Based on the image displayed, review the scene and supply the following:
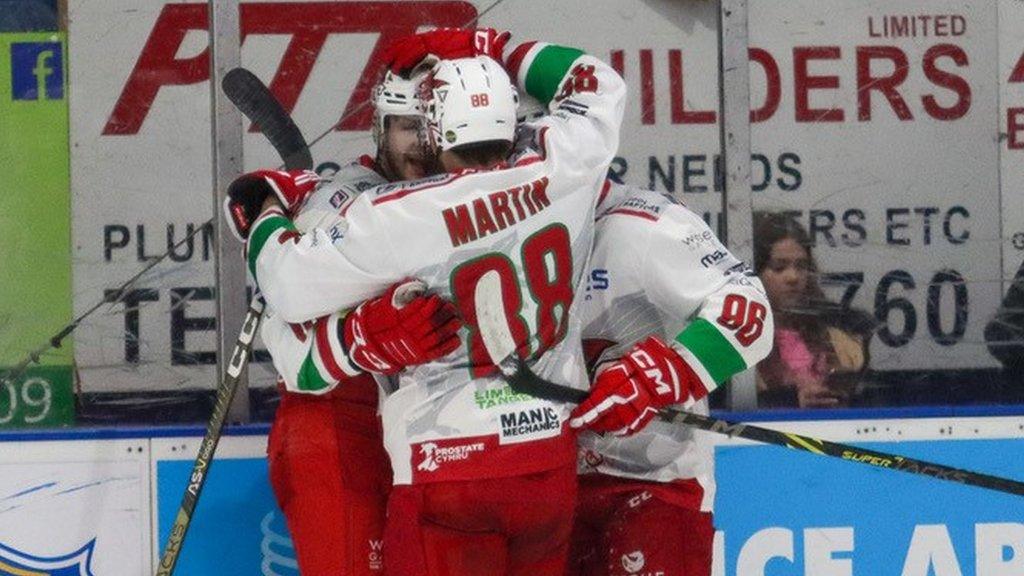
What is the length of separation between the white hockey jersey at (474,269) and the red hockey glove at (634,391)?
0.05 m

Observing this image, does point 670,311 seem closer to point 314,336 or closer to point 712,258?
point 712,258

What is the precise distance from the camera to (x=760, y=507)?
378 cm

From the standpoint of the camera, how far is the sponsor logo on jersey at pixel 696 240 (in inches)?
131

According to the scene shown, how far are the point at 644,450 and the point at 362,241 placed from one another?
61 centimetres

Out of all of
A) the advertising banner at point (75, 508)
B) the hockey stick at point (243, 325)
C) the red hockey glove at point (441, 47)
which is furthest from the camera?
the advertising banner at point (75, 508)

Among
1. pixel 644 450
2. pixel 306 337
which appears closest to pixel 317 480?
pixel 306 337

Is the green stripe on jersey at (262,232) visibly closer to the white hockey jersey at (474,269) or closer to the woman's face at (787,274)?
the white hockey jersey at (474,269)

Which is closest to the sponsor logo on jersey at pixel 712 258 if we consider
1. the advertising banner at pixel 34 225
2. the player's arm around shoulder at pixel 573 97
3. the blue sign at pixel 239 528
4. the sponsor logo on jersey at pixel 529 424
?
the player's arm around shoulder at pixel 573 97

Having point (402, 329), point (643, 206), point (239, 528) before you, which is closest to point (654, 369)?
point (643, 206)

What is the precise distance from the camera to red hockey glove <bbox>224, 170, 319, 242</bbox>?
10.9ft

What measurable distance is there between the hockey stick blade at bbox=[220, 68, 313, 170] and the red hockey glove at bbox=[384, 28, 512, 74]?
11.9 inches

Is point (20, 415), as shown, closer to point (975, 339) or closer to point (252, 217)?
point (252, 217)

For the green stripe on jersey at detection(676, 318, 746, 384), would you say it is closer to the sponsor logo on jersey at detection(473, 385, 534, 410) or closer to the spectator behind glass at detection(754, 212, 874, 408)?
the sponsor logo on jersey at detection(473, 385, 534, 410)

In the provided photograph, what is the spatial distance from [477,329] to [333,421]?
1.43 feet
